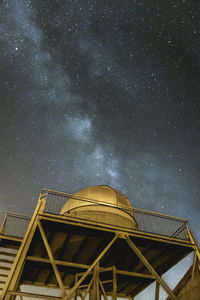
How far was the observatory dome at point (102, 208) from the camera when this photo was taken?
11.4m

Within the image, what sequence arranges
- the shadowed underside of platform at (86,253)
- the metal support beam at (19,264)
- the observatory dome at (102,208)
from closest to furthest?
1. the metal support beam at (19,264)
2. the shadowed underside of platform at (86,253)
3. the observatory dome at (102,208)

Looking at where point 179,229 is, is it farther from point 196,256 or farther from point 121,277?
point 121,277

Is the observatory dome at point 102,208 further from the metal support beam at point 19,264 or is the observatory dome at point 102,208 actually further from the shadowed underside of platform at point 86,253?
the metal support beam at point 19,264

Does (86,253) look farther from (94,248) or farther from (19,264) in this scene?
(19,264)

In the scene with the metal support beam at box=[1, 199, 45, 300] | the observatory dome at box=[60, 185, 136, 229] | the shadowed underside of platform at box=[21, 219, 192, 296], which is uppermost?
the observatory dome at box=[60, 185, 136, 229]

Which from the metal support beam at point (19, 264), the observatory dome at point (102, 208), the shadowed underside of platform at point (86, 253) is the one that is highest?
the observatory dome at point (102, 208)

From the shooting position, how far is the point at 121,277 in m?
12.6

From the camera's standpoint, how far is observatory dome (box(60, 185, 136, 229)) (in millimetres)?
11398

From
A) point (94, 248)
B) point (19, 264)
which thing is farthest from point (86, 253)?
point (19, 264)

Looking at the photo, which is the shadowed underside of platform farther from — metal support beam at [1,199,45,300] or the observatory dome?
the observatory dome

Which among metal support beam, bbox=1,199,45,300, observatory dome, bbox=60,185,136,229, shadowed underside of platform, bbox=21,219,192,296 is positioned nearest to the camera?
metal support beam, bbox=1,199,45,300

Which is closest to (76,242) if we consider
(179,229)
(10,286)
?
(10,286)

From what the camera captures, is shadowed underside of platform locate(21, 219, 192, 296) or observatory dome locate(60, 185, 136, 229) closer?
shadowed underside of platform locate(21, 219, 192, 296)

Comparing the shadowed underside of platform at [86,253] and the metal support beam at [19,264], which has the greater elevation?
the shadowed underside of platform at [86,253]
